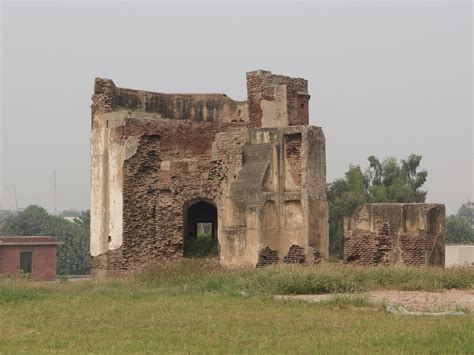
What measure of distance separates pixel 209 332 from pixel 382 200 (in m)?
35.2

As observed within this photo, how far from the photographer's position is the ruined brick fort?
20.3 meters

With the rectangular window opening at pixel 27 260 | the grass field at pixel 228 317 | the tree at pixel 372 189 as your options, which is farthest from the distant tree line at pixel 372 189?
the grass field at pixel 228 317

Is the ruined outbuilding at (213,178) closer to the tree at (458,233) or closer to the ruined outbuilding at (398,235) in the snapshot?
the ruined outbuilding at (398,235)

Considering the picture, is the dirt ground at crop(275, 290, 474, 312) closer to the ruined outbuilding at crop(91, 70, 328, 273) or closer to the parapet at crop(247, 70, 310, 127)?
A: the ruined outbuilding at crop(91, 70, 328, 273)

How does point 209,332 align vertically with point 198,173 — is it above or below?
below

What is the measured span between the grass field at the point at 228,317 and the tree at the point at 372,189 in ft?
86.3

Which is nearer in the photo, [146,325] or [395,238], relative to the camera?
[146,325]

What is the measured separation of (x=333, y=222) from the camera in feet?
147

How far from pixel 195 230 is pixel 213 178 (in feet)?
8.76

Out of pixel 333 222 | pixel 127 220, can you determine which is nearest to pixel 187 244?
pixel 127 220

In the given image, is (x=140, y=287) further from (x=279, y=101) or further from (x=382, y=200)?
(x=382, y=200)

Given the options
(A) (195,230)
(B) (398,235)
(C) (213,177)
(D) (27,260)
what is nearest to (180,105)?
(C) (213,177)

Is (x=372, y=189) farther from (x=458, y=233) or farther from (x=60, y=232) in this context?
(x=60, y=232)

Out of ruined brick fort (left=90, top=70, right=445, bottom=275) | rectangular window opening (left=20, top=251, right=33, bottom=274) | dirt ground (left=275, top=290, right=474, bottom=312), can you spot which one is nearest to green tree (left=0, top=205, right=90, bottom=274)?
rectangular window opening (left=20, top=251, right=33, bottom=274)
